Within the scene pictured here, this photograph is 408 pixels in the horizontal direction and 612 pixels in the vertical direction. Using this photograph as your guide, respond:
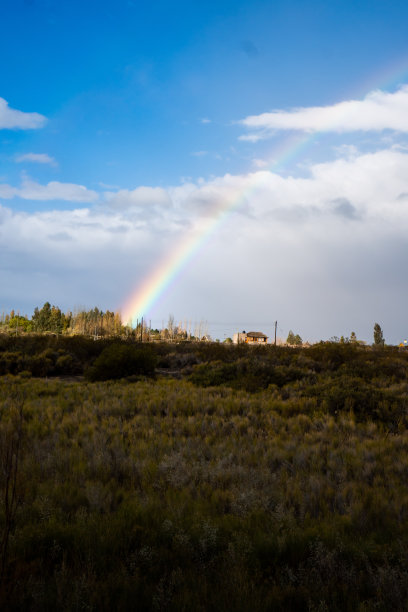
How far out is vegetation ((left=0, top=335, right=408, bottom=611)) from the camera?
3.46 meters

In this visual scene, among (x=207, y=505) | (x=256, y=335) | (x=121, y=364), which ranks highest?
(x=256, y=335)

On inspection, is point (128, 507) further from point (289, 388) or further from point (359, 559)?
point (289, 388)

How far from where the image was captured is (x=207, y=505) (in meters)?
5.04

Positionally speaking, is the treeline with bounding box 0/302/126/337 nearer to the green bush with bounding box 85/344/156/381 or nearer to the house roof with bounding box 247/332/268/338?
the house roof with bounding box 247/332/268/338

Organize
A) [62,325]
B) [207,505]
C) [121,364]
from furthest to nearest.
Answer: [62,325] → [121,364] → [207,505]

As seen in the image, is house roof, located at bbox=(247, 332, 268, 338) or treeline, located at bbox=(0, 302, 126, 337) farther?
house roof, located at bbox=(247, 332, 268, 338)

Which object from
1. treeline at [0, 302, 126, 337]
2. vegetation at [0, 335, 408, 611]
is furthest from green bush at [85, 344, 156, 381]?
treeline at [0, 302, 126, 337]

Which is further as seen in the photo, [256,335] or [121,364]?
[256,335]

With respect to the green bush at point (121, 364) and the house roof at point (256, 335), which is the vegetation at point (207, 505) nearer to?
the green bush at point (121, 364)

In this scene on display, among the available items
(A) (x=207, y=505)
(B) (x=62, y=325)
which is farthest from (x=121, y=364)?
(B) (x=62, y=325)

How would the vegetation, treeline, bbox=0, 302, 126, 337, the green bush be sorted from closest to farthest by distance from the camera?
the vegetation < the green bush < treeline, bbox=0, 302, 126, 337

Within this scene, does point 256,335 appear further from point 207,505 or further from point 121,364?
point 207,505

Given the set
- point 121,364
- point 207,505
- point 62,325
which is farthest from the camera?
point 62,325

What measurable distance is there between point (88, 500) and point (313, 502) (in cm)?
284
